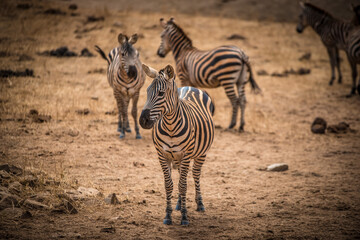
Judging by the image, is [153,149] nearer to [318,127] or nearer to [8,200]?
[8,200]

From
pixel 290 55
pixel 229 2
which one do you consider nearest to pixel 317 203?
pixel 290 55

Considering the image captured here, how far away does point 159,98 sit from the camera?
4395mm

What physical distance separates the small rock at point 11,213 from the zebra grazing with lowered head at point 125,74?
4125 mm

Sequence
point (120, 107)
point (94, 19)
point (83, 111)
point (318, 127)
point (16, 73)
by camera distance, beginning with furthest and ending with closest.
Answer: point (94, 19), point (16, 73), point (318, 127), point (83, 111), point (120, 107)

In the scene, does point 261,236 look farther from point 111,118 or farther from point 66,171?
point 111,118

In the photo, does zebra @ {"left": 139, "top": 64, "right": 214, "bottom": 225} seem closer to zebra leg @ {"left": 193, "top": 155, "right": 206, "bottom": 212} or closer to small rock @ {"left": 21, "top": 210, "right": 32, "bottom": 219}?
zebra leg @ {"left": 193, "top": 155, "right": 206, "bottom": 212}

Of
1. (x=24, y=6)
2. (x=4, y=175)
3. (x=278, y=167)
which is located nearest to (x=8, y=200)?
(x=4, y=175)

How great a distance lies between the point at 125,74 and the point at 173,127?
3.96m

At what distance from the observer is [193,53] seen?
414 inches

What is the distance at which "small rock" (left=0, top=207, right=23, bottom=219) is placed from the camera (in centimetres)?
453

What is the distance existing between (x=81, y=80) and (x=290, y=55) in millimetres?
10207

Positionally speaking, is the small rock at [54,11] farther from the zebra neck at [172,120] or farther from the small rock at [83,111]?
the zebra neck at [172,120]

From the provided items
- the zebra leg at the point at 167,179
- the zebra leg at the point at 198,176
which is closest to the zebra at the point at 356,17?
the zebra leg at the point at 198,176

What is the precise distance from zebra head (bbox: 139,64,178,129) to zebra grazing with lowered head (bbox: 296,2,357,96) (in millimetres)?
10478
